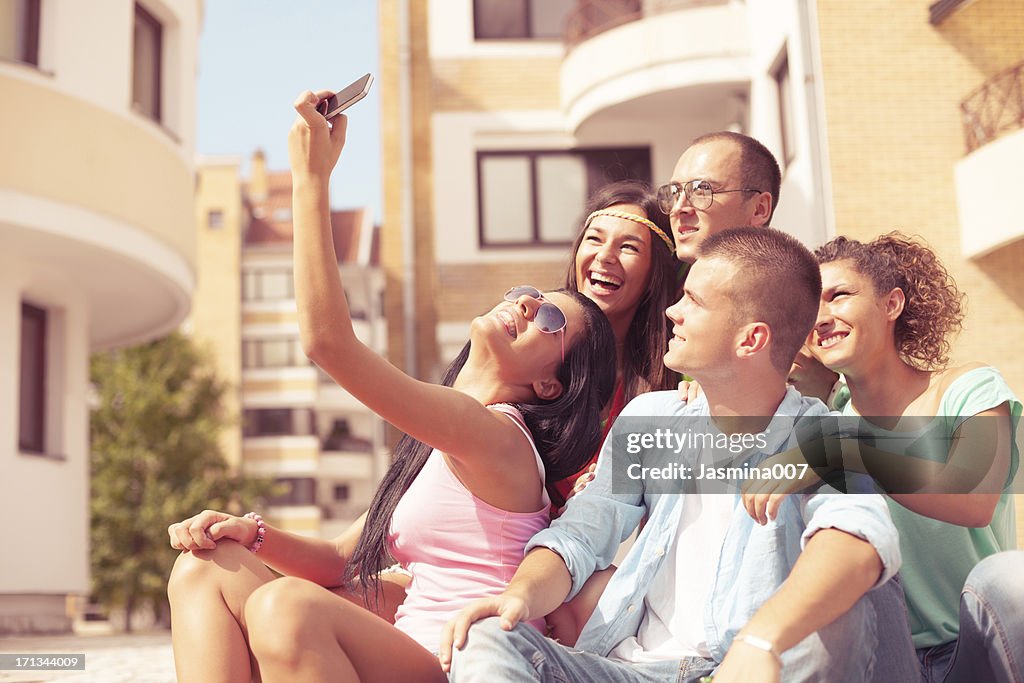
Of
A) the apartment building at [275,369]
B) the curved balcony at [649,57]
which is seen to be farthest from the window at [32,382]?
the apartment building at [275,369]

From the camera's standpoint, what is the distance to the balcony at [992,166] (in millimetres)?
9766

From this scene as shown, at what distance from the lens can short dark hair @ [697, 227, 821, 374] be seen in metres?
2.30

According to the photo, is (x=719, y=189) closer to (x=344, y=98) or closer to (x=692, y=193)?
(x=692, y=193)

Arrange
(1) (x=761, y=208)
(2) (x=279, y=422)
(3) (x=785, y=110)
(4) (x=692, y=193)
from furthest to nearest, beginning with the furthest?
(2) (x=279, y=422) → (3) (x=785, y=110) → (1) (x=761, y=208) → (4) (x=692, y=193)

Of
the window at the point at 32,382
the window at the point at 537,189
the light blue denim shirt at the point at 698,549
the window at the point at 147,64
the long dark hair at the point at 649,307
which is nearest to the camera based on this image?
the light blue denim shirt at the point at 698,549

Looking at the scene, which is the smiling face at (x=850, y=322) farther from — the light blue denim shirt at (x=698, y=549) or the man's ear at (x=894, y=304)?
the light blue denim shirt at (x=698, y=549)

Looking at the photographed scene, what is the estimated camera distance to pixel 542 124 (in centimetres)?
1470

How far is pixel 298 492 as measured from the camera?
45.8 m

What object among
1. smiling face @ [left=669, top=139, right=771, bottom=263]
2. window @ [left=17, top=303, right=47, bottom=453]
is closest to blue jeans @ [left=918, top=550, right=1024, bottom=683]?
smiling face @ [left=669, top=139, right=771, bottom=263]

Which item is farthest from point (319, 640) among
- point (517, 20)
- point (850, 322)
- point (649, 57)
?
point (517, 20)

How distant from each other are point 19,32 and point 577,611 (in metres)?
10.6

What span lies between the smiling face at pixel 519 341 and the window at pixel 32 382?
35.5 ft

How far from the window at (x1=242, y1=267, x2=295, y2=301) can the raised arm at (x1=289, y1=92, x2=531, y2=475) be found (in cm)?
4549

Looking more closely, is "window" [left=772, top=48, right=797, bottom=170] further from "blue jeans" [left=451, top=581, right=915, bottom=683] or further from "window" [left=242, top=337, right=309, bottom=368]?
"window" [left=242, top=337, right=309, bottom=368]
